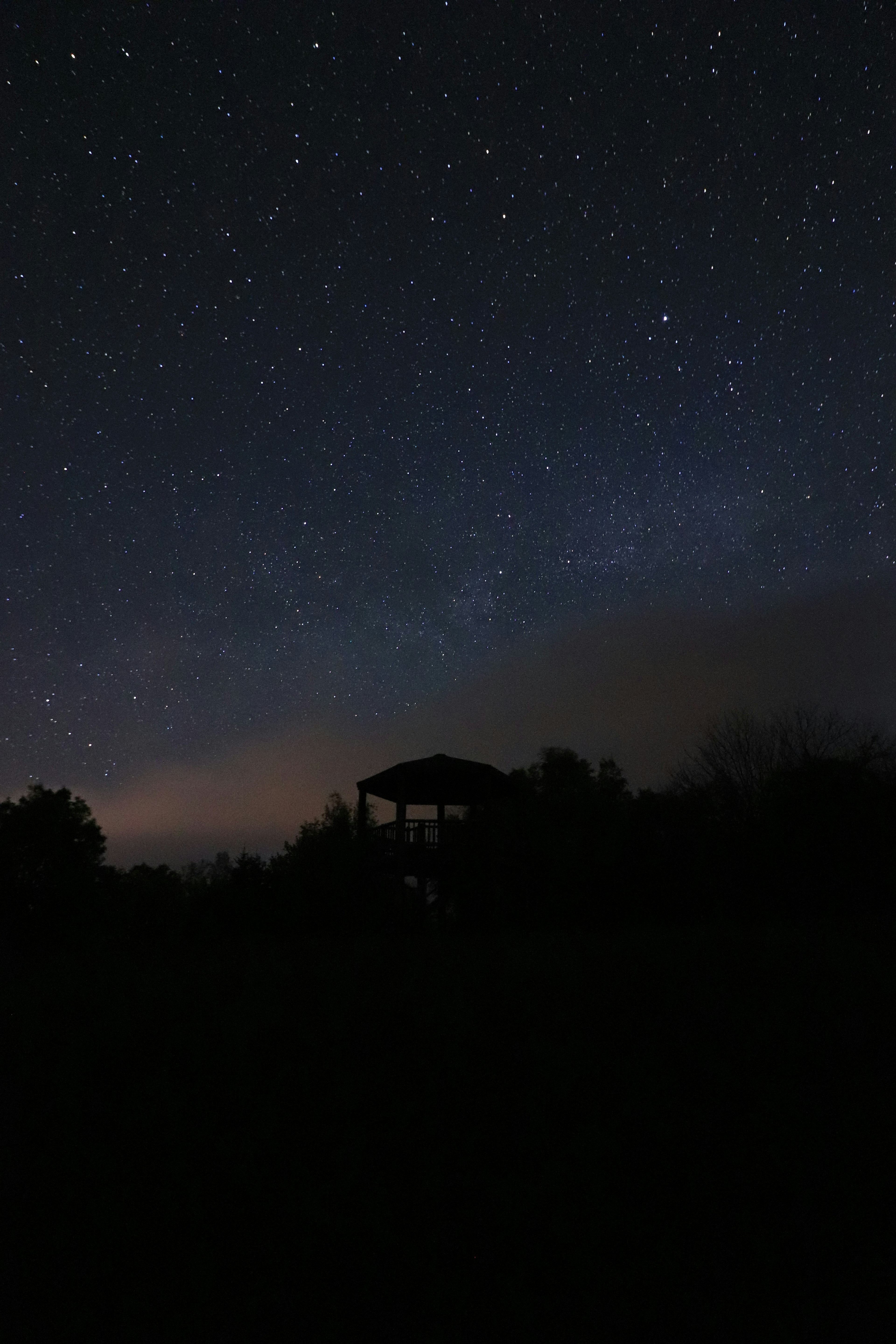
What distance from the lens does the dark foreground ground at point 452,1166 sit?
3557mm

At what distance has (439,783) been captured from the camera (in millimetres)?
17734

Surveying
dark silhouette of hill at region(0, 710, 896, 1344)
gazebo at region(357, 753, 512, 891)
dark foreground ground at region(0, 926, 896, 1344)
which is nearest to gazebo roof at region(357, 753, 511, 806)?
gazebo at region(357, 753, 512, 891)

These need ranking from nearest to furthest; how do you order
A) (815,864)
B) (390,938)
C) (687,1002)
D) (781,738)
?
1. (687,1002)
2. (390,938)
3. (815,864)
4. (781,738)

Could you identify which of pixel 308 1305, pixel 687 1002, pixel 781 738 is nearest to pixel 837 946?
pixel 687 1002

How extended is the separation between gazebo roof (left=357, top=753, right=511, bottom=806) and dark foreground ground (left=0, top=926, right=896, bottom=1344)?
28.0 feet

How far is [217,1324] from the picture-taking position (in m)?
3.48

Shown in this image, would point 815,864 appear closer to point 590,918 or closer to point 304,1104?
point 590,918

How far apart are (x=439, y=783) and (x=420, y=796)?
1.31 m

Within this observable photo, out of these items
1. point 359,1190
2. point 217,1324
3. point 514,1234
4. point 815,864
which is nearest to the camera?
point 217,1324

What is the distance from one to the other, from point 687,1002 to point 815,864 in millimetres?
10062

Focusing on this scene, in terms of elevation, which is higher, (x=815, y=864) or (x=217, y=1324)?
A: (x=815, y=864)

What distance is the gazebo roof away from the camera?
15984 mm

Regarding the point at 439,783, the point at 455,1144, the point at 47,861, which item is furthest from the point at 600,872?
the point at 47,861

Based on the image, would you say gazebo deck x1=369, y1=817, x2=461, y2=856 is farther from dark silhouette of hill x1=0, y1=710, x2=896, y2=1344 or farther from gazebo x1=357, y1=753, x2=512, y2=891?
dark silhouette of hill x1=0, y1=710, x2=896, y2=1344
